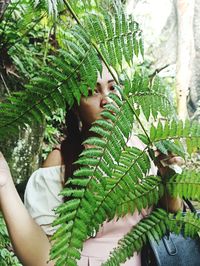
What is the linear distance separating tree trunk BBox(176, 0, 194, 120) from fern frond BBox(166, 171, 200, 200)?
6699 millimetres

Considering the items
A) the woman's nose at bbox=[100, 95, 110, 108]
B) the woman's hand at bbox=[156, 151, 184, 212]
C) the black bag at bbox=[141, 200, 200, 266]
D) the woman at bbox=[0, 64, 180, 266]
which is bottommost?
the black bag at bbox=[141, 200, 200, 266]

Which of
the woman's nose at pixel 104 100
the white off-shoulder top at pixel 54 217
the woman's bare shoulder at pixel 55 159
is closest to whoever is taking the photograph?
the woman's nose at pixel 104 100

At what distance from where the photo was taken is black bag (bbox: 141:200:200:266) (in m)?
1.08

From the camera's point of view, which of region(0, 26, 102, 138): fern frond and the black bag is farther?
the black bag

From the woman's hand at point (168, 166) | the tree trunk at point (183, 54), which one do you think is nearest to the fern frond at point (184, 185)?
the woman's hand at point (168, 166)

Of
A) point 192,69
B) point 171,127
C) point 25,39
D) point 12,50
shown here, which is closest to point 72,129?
point 171,127

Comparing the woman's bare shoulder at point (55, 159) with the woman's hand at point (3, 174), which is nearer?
the woman's hand at point (3, 174)

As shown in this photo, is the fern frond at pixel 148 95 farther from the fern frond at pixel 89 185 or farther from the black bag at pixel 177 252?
the black bag at pixel 177 252

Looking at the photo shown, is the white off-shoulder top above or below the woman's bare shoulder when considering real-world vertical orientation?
below

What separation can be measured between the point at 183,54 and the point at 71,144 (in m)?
7.56

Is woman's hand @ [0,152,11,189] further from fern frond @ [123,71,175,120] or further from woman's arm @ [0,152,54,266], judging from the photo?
fern frond @ [123,71,175,120]

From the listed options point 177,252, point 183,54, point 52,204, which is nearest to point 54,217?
point 52,204

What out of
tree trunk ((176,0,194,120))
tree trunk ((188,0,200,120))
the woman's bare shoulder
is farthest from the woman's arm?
tree trunk ((188,0,200,120))

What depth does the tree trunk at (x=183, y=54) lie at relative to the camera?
754 centimetres
